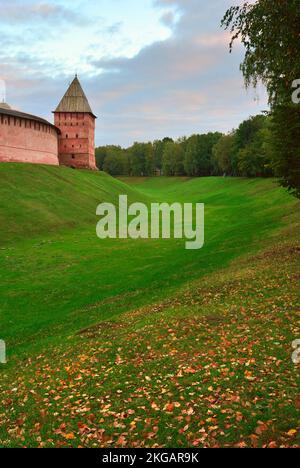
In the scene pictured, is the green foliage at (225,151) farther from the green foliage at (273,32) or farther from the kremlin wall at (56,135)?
the green foliage at (273,32)

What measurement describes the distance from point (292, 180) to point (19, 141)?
165ft

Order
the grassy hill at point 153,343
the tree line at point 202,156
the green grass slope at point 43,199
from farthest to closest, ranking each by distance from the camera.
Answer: the tree line at point 202,156, the green grass slope at point 43,199, the grassy hill at point 153,343

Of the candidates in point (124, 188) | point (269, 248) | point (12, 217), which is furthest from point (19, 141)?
point (269, 248)

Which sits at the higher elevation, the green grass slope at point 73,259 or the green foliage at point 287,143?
the green foliage at point 287,143

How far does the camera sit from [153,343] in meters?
12.6

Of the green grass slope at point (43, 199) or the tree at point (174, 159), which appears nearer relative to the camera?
the green grass slope at point (43, 199)

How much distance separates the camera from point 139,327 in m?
14.3

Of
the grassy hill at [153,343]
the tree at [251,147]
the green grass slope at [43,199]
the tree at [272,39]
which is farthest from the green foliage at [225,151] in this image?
the tree at [272,39]

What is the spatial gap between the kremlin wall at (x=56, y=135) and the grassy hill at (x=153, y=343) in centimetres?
3505

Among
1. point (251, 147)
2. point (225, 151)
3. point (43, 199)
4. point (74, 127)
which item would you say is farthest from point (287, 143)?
point (225, 151)

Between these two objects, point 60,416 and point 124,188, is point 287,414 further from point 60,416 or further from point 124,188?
point 124,188

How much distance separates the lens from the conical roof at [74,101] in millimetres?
84062

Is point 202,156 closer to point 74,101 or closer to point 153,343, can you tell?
point 74,101

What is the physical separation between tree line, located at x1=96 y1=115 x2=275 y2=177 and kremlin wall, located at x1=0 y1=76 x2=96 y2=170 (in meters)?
32.3
